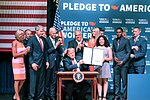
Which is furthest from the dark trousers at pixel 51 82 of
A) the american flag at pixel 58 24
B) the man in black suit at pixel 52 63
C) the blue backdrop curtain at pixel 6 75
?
the blue backdrop curtain at pixel 6 75

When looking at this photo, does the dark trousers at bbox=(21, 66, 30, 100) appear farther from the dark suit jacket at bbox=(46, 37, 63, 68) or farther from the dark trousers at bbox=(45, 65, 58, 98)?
the dark suit jacket at bbox=(46, 37, 63, 68)

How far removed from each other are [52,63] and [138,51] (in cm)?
199

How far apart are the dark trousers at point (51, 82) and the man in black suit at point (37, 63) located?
15.6 inches

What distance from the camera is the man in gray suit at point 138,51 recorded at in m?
10.0

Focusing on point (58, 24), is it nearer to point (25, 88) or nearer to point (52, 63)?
point (52, 63)

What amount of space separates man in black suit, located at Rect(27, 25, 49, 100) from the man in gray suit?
208cm

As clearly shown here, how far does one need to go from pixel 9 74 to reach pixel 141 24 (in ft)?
12.2

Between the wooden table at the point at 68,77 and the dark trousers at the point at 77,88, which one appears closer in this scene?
the wooden table at the point at 68,77

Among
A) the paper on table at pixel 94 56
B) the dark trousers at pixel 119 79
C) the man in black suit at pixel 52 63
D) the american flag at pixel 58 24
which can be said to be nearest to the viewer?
the paper on table at pixel 94 56

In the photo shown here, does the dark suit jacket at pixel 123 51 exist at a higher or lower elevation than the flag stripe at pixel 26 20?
lower

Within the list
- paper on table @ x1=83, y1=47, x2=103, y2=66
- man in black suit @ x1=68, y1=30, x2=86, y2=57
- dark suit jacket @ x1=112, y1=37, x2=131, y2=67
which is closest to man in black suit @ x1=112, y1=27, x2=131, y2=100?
dark suit jacket @ x1=112, y1=37, x2=131, y2=67

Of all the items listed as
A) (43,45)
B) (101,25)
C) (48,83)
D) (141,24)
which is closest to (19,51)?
(43,45)

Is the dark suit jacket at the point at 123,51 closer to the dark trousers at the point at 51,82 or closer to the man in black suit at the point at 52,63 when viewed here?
the man in black suit at the point at 52,63

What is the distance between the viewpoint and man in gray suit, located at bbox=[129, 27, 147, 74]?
10000mm
